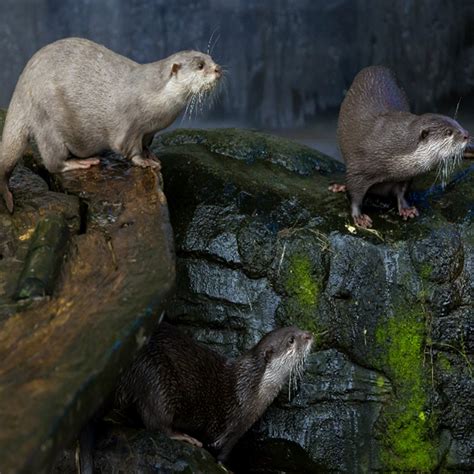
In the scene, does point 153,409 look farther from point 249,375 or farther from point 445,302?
point 445,302

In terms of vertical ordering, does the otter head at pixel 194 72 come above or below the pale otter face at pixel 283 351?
above

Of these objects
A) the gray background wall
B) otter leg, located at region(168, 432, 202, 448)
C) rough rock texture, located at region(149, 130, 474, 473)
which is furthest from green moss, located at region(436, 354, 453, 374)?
the gray background wall

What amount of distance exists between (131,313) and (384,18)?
4.57 metres

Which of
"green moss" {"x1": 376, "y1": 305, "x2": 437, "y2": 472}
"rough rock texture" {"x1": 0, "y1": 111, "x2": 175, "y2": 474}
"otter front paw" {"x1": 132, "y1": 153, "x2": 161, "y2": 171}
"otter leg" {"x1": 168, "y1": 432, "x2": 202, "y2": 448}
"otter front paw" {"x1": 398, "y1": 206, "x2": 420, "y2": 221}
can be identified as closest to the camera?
"rough rock texture" {"x1": 0, "y1": 111, "x2": 175, "y2": 474}

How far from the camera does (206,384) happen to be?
428 cm

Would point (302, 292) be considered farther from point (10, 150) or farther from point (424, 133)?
point (10, 150)

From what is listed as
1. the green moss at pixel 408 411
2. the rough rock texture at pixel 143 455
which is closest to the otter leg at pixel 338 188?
the green moss at pixel 408 411

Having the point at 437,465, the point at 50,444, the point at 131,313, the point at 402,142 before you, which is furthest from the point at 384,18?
the point at 50,444

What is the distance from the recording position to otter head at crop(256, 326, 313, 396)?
4.37 metres

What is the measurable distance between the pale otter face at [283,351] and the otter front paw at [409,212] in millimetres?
776

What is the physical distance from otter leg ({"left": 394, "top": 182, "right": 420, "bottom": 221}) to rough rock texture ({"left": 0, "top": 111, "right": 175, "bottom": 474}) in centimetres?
120

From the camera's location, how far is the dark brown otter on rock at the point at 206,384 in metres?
4.04

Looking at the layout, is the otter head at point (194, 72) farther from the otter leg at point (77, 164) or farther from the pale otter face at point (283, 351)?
the pale otter face at point (283, 351)

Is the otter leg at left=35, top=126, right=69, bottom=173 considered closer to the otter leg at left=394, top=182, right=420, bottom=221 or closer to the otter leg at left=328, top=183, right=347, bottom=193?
the otter leg at left=328, top=183, right=347, bottom=193
